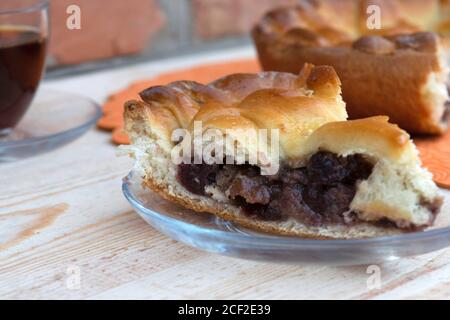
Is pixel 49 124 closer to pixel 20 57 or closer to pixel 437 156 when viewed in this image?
pixel 20 57

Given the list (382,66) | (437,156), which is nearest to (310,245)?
(437,156)

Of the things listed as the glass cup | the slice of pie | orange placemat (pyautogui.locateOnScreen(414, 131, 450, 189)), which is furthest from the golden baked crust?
the glass cup

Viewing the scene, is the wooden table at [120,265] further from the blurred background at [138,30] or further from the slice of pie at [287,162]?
the blurred background at [138,30]

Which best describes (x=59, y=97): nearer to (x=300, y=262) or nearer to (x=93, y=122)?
(x=93, y=122)

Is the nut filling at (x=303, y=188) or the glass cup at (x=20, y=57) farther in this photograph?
the glass cup at (x=20, y=57)

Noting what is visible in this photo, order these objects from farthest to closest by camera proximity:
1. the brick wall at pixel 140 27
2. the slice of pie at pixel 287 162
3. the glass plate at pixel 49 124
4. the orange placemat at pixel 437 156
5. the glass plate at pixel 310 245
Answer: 1. the brick wall at pixel 140 27
2. the glass plate at pixel 49 124
3. the orange placemat at pixel 437 156
4. the slice of pie at pixel 287 162
5. the glass plate at pixel 310 245

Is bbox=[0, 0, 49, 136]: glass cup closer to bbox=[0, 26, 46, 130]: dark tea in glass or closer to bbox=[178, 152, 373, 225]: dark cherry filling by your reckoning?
bbox=[0, 26, 46, 130]: dark tea in glass

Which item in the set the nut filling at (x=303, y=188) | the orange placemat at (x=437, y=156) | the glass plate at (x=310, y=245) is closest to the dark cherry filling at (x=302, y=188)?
the nut filling at (x=303, y=188)
